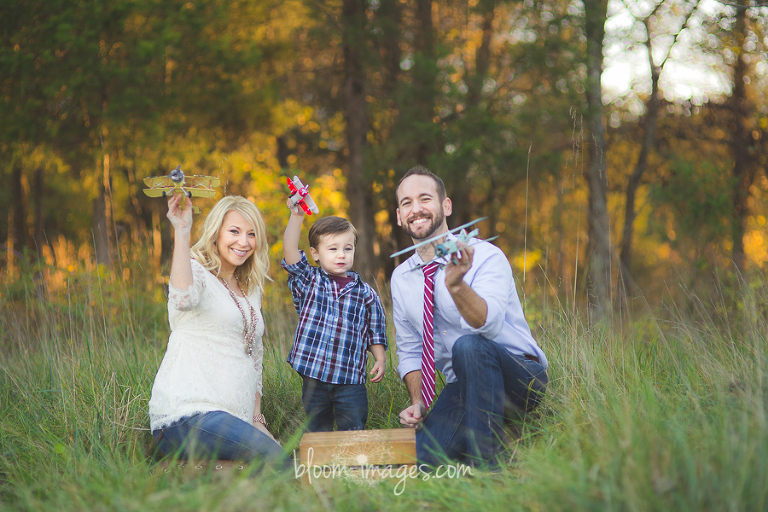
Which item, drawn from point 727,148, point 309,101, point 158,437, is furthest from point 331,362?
point 727,148

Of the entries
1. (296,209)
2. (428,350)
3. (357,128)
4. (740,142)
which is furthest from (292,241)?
(740,142)

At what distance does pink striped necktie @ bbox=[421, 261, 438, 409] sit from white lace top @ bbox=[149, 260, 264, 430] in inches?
34.6

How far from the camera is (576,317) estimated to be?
3629 millimetres

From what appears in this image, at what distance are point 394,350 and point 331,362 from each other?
1.13 metres

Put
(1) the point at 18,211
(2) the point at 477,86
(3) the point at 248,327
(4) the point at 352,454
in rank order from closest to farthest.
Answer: (4) the point at 352,454 → (3) the point at 248,327 → (2) the point at 477,86 → (1) the point at 18,211

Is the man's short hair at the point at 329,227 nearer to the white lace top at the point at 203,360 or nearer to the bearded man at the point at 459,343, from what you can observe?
the bearded man at the point at 459,343

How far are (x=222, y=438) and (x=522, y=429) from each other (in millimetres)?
1388

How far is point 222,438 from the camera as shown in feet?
9.09

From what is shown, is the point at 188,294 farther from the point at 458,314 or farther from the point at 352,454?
the point at 458,314

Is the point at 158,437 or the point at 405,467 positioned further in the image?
the point at 158,437

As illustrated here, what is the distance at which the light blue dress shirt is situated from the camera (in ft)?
9.89

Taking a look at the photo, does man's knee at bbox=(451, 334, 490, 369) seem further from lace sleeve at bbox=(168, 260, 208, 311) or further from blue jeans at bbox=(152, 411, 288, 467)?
lace sleeve at bbox=(168, 260, 208, 311)

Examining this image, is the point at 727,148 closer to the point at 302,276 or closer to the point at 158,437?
the point at 302,276

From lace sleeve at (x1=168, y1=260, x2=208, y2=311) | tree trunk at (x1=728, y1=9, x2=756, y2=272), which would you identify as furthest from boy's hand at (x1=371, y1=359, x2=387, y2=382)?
tree trunk at (x1=728, y1=9, x2=756, y2=272)
